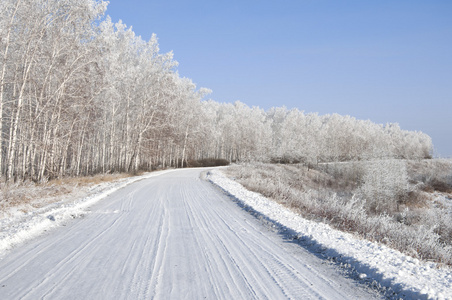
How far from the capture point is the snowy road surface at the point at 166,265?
3496mm

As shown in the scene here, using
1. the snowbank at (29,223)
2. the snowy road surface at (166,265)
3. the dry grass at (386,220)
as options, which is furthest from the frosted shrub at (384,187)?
the snowbank at (29,223)

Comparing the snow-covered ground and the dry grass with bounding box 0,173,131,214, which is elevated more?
the snow-covered ground

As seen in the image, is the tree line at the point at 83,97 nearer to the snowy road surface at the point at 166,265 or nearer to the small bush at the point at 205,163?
the small bush at the point at 205,163

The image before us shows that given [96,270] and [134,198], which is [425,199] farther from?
[96,270]

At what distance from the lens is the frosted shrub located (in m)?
21.8

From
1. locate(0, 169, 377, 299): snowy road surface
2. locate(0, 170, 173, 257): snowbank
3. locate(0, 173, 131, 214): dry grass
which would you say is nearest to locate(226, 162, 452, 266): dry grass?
locate(0, 169, 377, 299): snowy road surface

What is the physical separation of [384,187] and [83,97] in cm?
2247

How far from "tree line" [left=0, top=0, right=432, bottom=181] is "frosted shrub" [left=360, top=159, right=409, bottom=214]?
14.5ft

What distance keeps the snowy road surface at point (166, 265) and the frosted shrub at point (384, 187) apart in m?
18.0

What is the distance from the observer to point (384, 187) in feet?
73.5

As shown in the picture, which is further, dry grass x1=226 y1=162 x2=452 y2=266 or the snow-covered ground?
dry grass x1=226 y1=162 x2=452 y2=266

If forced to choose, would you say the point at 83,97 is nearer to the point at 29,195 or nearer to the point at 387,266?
the point at 29,195

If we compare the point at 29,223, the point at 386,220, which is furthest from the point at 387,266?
the point at 29,223

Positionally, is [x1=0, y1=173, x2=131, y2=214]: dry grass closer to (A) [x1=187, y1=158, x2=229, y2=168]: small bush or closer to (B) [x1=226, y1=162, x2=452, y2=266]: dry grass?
(B) [x1=226, y1=162, x2=452, y2=266]: dry grass
